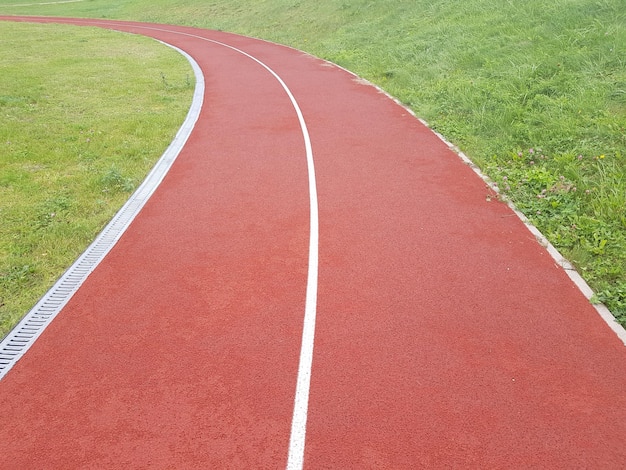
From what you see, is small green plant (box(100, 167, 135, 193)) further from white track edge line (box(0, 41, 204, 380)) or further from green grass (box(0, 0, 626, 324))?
green grass (box(0, 0, 626, 324))

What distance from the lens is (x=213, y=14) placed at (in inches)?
1384

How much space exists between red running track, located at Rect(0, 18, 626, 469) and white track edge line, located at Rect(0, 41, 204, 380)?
0.14 meters

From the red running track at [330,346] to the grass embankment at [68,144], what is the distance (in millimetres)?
818

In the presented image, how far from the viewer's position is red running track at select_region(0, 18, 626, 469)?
410cm

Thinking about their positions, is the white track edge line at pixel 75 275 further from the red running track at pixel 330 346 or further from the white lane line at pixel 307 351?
the white lane line at pixel 307 351

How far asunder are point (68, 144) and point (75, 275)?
549 centimetres

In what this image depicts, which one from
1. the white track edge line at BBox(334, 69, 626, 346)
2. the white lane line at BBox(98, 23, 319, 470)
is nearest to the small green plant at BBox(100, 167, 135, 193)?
the white lane line at BBox(98, 23, 319, 470)

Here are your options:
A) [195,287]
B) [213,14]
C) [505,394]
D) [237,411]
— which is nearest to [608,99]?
[505,394]

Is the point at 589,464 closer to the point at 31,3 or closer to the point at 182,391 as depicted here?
the point at 182,391

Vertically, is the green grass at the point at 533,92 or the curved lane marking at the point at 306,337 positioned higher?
the green grass at the point at 533,92

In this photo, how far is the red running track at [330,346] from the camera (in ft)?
13.4

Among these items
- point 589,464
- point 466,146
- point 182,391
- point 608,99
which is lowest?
point 182,391

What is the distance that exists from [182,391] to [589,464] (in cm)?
346

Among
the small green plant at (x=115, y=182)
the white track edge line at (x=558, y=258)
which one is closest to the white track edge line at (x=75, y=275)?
the small green plant at (x=115, y=182)
